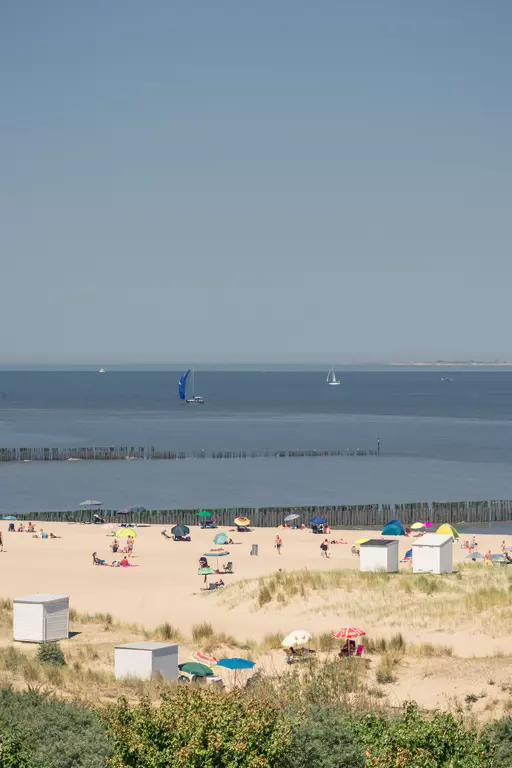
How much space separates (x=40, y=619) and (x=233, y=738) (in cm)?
1412

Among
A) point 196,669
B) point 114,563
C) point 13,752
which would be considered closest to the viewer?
point 13,752

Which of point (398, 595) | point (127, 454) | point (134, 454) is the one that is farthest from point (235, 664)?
point (127, 454)

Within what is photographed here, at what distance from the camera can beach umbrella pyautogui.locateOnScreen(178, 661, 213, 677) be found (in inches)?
885

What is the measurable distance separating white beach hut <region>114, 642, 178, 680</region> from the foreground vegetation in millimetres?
5945

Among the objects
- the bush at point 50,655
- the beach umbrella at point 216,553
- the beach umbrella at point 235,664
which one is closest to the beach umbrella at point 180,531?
the beach umbrella at point 216,553

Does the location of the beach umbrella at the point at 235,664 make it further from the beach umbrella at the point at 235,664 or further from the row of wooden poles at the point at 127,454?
the row of wooden poles at the point at 127,454

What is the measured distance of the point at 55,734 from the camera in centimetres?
1456

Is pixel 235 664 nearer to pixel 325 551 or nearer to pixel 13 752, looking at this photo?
pixel 13 752

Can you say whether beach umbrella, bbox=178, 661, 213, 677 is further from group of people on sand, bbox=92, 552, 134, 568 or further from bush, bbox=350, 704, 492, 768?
group of people on sand, bbox=92, 552, 134, 568

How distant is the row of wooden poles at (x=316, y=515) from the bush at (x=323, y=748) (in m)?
47.8

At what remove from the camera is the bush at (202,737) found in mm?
13617

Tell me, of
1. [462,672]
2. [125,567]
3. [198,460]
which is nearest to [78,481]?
[198,460]

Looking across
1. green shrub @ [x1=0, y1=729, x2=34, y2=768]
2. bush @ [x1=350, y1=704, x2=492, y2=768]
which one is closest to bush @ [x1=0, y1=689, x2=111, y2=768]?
green shrub @ [x1=0, y1=729, x2=34, y2=768]

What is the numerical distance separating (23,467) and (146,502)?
28.2 meters
